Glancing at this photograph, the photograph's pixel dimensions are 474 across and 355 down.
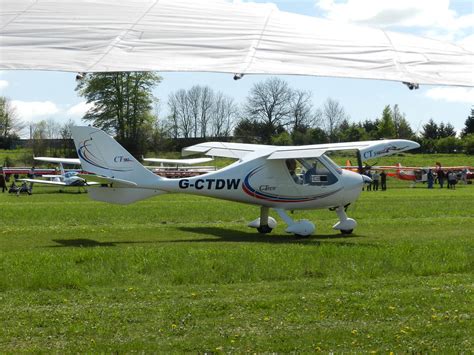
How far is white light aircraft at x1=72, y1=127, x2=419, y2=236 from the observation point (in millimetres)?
17609

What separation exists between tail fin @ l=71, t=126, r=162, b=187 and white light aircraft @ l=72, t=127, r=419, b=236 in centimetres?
2

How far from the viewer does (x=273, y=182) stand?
19.0 meters

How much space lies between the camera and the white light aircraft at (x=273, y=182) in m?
17.6

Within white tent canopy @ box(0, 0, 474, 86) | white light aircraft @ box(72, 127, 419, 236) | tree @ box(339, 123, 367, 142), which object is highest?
tree @ box(339, 123, 367, 142)

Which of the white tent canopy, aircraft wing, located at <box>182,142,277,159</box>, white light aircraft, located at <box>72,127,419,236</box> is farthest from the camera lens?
aircraft wing, located at <box>182,142,277,159</box>

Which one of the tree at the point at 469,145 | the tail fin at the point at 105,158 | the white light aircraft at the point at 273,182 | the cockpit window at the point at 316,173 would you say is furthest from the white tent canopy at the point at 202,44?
the tree at the point at 469,145

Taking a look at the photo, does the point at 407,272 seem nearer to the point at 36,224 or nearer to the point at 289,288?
the point at 289,288

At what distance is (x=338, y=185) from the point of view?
1911cm

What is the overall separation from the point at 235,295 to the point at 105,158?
832 cm

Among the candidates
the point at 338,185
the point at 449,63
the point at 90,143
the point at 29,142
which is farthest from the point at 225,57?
the point at 29,142

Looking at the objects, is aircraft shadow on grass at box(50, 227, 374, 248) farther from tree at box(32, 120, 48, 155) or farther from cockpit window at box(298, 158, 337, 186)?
tree at box(32, 120, 48, 155)

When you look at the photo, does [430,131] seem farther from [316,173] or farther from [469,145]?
[316,173]

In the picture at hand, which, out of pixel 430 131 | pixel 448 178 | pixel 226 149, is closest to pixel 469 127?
pixel 430 131

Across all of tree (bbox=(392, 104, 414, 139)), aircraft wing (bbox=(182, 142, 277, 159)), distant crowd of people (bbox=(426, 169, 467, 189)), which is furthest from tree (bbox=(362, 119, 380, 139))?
aircraft wing (bbox=(182, 142, 277, 159))
